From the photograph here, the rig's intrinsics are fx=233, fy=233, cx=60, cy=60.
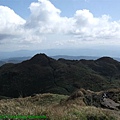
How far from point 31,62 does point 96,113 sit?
99.0 metres

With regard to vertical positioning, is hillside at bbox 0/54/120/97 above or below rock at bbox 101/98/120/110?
below

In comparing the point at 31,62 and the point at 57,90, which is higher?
the point at 31,62

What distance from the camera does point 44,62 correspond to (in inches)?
4156

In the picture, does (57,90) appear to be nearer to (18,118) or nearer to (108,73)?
(108,73)

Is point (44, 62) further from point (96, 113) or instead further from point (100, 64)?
point (96, 113)

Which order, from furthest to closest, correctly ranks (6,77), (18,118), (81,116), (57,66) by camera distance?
(57,66) → (6,77) → (81,116) → (18,118)

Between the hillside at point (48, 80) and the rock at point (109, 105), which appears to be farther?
the hillside at point (48, 80)

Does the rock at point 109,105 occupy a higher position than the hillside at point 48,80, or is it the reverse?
the rock at point 109,105

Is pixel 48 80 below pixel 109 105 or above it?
below

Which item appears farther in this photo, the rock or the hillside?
the hillside

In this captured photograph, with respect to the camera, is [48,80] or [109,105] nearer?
[109,105]

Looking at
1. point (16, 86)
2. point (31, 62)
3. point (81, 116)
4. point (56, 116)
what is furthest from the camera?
point (31, 62)

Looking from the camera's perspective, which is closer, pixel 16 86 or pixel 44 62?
pixel 16 86

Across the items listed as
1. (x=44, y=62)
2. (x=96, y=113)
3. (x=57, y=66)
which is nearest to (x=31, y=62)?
(x=44, y=62)
